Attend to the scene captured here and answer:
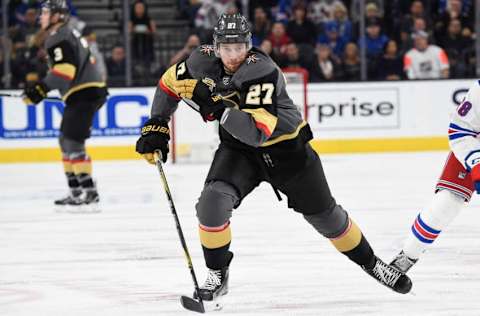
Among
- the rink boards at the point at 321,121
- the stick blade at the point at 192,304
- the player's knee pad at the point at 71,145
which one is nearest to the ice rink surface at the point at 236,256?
the stick blade at the point at 192,304

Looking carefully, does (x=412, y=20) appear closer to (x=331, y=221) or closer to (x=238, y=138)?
(x=331, y=221)

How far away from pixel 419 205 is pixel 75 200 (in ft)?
7.48

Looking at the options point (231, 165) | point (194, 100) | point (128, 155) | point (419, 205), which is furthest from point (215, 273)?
point (128, 155)

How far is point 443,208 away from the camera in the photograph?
13.4ft

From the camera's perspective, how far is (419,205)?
6.93 m

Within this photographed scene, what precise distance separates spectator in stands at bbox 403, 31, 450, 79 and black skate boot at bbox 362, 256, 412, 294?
695cm

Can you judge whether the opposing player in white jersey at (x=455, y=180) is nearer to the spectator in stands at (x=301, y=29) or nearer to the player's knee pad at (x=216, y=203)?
the player's knee pad at (x=216, y=203)

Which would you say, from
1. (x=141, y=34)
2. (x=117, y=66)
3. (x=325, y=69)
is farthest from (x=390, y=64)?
(x=117, y=66)

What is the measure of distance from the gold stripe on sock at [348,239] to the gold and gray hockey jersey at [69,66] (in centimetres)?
322

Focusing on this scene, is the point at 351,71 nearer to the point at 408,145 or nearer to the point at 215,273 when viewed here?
the point at 408,145

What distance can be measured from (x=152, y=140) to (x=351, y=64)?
23.7 feet

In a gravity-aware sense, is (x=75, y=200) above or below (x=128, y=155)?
above

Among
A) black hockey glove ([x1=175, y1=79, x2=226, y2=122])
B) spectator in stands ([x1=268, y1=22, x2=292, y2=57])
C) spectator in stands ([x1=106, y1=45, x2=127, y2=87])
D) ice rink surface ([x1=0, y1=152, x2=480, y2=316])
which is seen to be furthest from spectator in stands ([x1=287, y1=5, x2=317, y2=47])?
black hockey glove ([x1=175, y1=79, x2=226, y2=122])

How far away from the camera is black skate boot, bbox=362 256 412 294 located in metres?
4.04
